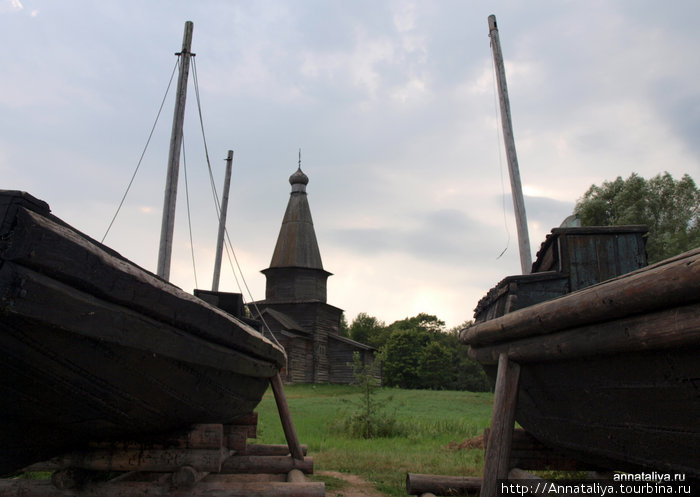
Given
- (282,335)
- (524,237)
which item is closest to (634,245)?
(524,237)

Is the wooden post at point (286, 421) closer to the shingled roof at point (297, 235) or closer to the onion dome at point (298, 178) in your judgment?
the shingled roof at point (297, 235)

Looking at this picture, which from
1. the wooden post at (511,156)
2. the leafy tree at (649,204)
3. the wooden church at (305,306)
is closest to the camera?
the wooden post at (511,156)

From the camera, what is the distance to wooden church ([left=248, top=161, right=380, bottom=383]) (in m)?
34.5

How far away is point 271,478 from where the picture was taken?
5.06m

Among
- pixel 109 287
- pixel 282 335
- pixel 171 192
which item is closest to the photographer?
pixel 109 287

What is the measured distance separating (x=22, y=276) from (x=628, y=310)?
2.70 metres

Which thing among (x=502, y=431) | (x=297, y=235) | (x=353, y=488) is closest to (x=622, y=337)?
(x=502, y=431)

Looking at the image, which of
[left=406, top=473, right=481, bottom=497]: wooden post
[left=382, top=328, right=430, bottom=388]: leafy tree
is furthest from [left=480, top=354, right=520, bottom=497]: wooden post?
[left=382, top=328, right=430, bottom=388]: leafy tree

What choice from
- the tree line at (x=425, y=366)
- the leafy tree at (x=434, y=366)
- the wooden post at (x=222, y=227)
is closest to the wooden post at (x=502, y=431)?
the wooden post at (x=222, y=227)

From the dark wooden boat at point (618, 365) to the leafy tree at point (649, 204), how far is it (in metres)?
28.7

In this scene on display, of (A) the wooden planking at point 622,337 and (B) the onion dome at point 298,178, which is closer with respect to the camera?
(A) the wooden planking at point 622,337

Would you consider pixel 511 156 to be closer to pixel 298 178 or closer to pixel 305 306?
pixel 305 306

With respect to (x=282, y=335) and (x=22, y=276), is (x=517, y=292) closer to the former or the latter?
(x=22, y=276)

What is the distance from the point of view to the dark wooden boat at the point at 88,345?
7.38ft
